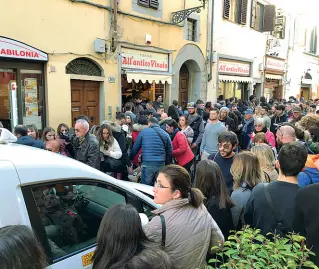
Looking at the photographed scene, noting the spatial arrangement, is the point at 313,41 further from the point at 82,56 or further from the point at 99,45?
the point at 82,56

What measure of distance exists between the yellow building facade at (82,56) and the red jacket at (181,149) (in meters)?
3.74

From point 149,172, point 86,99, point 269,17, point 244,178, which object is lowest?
point 149,172

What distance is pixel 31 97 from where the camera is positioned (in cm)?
757

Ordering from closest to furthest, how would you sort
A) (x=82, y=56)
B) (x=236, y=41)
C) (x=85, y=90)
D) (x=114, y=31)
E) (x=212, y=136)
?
(x=212, y=136), (x=82, y=56), (x=85, y=90), (x=114, y=31), (x=236, y=41)

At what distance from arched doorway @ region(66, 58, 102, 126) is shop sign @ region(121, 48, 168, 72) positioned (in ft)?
3.81

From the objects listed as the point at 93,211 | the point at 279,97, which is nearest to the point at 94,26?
the point at 93,211

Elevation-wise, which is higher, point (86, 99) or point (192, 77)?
point (192, 77)

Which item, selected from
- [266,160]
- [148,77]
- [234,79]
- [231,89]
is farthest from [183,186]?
[231,89]

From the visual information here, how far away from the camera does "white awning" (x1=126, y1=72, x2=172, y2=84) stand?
31.7 feet

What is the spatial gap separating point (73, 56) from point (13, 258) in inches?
296

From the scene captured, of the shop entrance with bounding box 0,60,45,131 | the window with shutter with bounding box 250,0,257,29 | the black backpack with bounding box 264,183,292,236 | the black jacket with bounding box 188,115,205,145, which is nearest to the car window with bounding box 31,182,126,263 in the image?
the black backpack with bounding box 264,183,292,236

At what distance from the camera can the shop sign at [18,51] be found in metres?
6.60

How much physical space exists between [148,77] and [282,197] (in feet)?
27.7

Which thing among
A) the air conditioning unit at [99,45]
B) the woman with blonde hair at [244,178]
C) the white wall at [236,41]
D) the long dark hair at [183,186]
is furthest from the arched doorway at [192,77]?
the long dark hair at [183,186]
